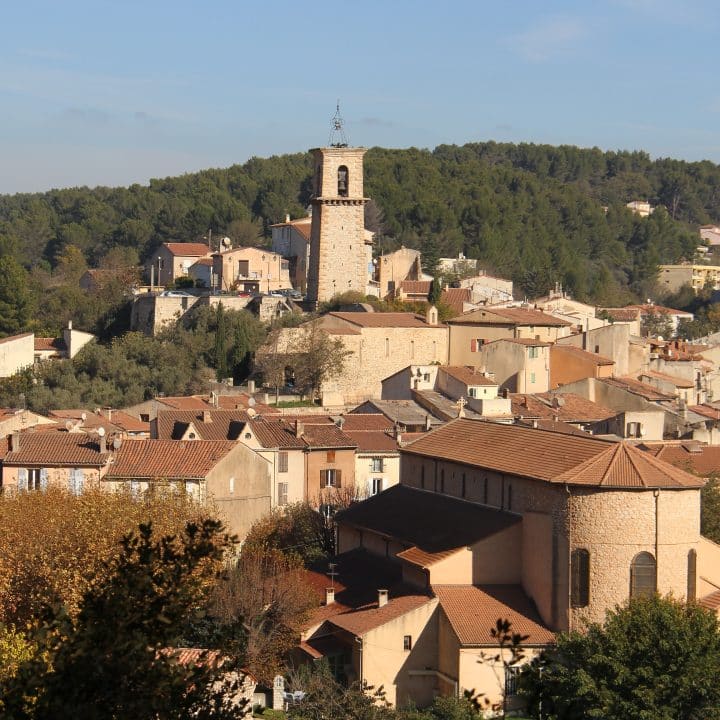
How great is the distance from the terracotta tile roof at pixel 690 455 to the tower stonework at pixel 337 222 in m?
19.6

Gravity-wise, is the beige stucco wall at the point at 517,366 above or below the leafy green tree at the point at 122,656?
below

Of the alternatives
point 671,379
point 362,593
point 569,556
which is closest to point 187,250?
point 671,379

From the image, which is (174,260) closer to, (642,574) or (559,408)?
(559,408)

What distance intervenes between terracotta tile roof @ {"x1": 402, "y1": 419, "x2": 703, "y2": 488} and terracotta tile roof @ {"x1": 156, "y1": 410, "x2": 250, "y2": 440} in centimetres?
602

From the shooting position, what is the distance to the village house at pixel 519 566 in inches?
1217

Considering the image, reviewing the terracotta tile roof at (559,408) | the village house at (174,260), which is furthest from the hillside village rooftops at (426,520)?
the village house at (174,260)

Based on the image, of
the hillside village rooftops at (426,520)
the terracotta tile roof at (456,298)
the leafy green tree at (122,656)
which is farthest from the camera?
the terracotta tile roof at (456,298)

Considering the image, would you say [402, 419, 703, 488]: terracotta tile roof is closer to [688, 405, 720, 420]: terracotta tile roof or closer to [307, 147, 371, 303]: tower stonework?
[688, 405, 720, 420]: terracotta tile roof

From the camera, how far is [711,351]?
244 feet

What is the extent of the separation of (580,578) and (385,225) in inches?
2448

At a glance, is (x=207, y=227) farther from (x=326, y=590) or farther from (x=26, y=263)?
(x=326, y=590)

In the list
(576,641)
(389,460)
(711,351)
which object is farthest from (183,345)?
(576,641)

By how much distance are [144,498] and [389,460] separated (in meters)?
12.7

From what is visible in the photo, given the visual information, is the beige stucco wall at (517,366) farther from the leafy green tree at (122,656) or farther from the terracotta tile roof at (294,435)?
the leafy green tree at (122,656)
